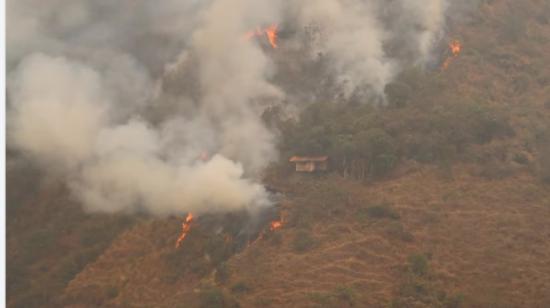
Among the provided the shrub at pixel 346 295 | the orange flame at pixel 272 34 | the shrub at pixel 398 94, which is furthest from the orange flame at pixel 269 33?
the shrub at pixel 346 295

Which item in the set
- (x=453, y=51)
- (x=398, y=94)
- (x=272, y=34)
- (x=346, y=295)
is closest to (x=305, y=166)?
(x=398, y=94)

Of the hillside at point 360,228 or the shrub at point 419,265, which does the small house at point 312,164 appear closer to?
the hillside at point 360,228

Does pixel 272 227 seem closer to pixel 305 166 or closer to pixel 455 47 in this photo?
pixel 305 166

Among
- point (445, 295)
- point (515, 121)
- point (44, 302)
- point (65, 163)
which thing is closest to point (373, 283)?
point (445, 295)

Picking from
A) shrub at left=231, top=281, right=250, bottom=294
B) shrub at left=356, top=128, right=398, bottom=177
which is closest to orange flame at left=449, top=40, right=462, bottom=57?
shrub at left=356, top=128, right=398, bottom=177

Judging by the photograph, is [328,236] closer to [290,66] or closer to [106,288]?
[106,288]
